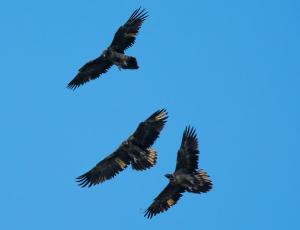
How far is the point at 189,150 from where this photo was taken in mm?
33250

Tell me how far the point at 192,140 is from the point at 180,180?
4.40 ft

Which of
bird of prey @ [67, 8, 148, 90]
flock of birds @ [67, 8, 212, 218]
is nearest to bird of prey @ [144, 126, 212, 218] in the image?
flock of birds @ [67, 8, 212, 218]

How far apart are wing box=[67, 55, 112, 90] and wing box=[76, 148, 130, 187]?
3.85 meters

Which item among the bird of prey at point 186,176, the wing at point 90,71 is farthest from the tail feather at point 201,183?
the wing at point 90,71

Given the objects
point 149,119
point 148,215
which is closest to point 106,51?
point 149,119

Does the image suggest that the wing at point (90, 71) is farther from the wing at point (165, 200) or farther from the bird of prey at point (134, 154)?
the wing at point (165, 200)

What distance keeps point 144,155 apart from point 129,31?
4494 mm

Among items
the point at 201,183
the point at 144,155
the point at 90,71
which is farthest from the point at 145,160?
the point at 90,71

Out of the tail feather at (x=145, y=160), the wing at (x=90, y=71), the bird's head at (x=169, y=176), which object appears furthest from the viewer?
the wing at (x=90, y=71)

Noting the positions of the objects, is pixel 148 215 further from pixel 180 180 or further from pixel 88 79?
pixel 88 79

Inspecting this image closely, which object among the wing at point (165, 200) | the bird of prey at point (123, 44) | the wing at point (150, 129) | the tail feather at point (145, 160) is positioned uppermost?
the bird of prey at point (123, 44)

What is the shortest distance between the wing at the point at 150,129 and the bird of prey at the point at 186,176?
1.41 metres

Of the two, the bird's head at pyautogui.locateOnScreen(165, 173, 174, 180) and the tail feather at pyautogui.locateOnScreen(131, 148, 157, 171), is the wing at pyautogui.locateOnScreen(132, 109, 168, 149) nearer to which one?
the tail feather at pyautogui.locateOnScreen(131, 148, 157, 171)

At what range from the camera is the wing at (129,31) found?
3672cm
